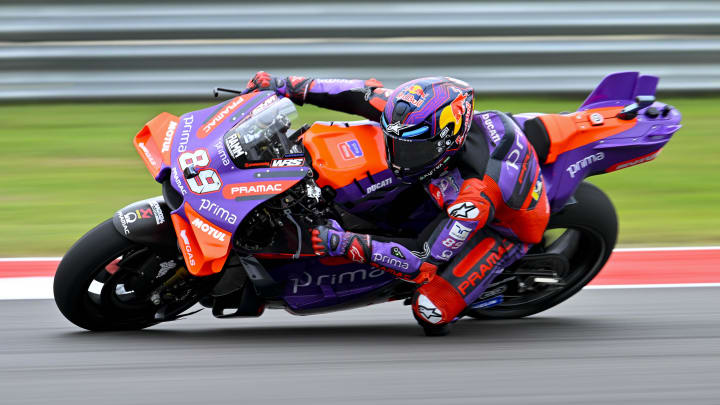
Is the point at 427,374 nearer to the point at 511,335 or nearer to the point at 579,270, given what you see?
the point at 511,335

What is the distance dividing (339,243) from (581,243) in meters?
1.40

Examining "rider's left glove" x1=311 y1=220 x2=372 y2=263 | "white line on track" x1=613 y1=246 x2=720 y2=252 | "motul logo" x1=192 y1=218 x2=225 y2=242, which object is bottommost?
"white line on track" x1=613 y1=246 x2=720 y2=252

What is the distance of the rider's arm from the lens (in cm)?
421

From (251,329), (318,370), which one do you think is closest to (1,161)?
(251,329)

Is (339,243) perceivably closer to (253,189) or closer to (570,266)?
(253,189)

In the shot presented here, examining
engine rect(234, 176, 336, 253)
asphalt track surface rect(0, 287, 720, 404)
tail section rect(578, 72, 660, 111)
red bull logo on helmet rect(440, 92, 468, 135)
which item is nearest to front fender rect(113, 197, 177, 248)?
engine rect(234, 176, 336, 253)

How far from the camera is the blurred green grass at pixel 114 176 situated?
625cm

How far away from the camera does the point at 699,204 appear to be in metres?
6.88

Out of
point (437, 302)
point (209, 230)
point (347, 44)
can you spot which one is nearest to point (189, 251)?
point (209, 230)

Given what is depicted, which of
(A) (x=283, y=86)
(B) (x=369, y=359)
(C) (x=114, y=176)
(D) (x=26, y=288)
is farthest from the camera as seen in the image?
(C) (x=114, y=176)

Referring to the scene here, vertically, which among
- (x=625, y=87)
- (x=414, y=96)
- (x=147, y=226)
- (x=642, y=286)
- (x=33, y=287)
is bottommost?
(x=642, y=286)

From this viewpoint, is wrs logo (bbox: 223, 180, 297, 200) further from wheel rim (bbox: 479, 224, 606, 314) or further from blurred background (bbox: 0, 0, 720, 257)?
blurred background (bbox: 0, 0, 720, 257)

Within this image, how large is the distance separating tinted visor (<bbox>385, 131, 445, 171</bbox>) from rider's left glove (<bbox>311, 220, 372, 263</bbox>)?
36cm

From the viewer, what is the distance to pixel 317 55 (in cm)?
794
